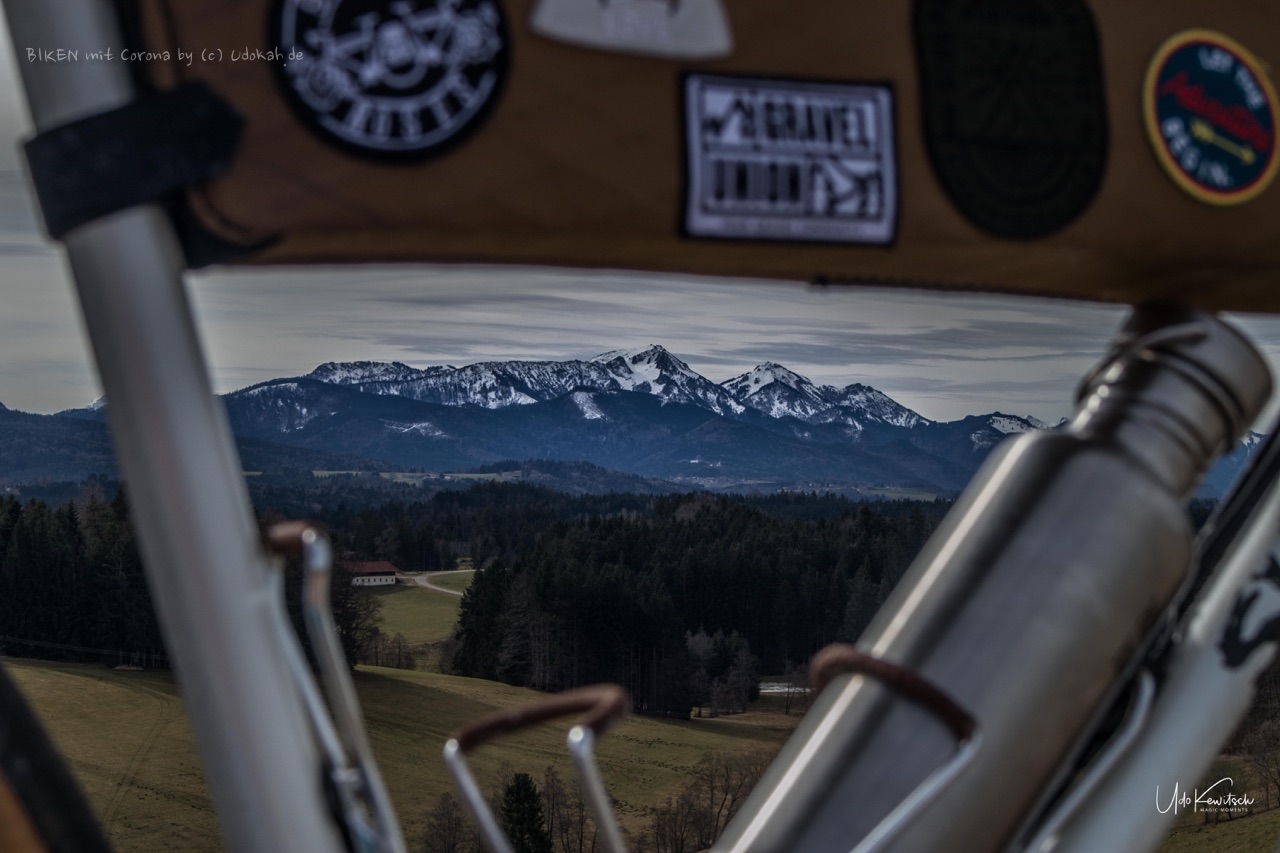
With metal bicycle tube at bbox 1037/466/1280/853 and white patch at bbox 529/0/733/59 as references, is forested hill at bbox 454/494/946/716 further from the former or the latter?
white patch at bbox 529/0/733/59

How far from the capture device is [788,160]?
0.55 m

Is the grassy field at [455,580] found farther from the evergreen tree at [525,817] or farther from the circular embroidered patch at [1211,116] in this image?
A: the circular embroidered patch at [1211,116]

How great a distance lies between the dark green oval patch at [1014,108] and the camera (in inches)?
23.9

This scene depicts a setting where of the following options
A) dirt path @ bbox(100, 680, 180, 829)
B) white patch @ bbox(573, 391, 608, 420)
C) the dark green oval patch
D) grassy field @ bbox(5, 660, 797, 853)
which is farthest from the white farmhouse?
the dark green oval patch

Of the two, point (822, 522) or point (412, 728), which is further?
point (412, 728)

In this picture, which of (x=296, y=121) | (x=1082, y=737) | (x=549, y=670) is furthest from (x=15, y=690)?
(x=549, y=670)

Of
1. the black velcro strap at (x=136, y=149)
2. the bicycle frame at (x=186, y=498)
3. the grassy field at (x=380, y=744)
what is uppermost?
the black velcro strap at (x=136, y=149)

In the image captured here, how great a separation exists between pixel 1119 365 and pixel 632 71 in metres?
0.34

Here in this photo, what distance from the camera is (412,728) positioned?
19859 millimetres

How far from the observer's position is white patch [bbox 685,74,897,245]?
54 centimetres

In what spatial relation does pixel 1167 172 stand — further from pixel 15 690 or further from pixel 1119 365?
pixel 15 690

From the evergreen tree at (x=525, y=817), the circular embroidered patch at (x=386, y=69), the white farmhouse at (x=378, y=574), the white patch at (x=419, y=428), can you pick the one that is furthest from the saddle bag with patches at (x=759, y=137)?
the white patch at (x=419, y=428)

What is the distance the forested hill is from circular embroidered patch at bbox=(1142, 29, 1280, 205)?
40.6 feet

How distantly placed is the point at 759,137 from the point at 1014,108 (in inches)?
6.3
